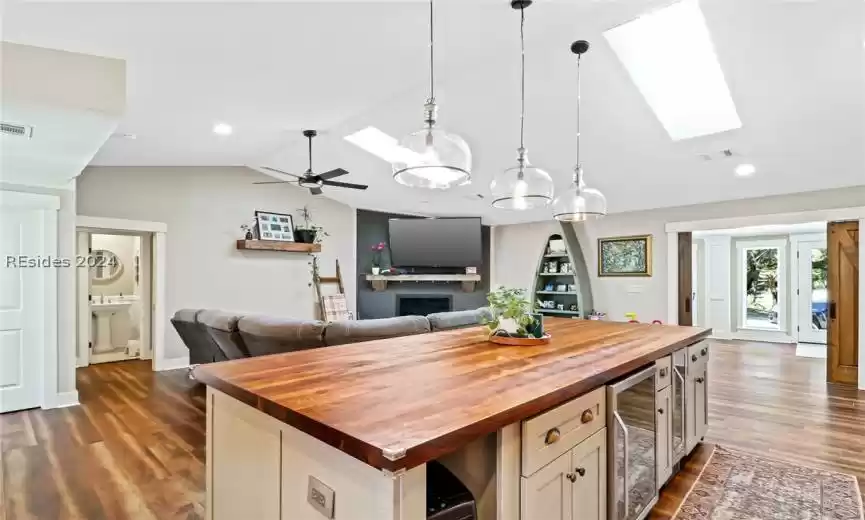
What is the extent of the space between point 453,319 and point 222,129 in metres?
2.91

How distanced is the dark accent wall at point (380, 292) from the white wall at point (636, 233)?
806 millimetres

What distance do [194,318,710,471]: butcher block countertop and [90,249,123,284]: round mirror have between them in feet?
20.3

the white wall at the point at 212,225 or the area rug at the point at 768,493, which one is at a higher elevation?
the white wall at the point at 212,225

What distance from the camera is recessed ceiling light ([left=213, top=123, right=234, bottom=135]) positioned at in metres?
4.29

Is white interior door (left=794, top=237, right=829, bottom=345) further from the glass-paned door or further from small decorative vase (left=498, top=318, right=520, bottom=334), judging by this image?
small decorative vase (left=498, top=318, right=520, bottom=334)

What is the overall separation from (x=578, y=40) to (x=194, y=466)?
3.86 m

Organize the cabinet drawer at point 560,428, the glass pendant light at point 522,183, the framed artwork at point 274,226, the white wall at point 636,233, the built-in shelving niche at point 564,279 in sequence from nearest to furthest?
the cabinet drawer at point 560,428 → the glass pendant light at point 522,183 → the white wall at point 636,233 → the framed artwork at point 274,226 → the built-in shelving niche at point 564,279

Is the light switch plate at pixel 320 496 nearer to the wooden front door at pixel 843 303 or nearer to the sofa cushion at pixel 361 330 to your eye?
the sofa cushion at pixel 361 330

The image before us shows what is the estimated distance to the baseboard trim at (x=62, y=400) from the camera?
164 inches

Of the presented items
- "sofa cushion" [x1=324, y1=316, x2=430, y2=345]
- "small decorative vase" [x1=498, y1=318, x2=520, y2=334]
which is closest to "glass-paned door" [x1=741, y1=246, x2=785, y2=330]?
"sofa cushion" [x1=324, y1=316, x2=430, y2=345]

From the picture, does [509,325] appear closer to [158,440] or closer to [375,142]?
[158,440]

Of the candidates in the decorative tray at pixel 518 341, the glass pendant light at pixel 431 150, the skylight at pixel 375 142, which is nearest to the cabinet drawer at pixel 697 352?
the decorative tray at pixel 518 341

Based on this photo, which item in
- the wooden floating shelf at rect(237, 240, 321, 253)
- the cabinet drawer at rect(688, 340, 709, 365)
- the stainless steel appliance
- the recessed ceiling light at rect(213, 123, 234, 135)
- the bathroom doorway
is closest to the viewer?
the stainless steel appliance

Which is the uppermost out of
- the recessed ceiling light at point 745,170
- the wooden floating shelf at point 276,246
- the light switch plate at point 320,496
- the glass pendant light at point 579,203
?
the recessed ceiling light at point 745,170
